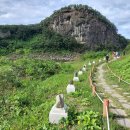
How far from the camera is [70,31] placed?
8306cm

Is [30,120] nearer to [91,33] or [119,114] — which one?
[119,114]

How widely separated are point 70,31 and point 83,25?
10.6ft

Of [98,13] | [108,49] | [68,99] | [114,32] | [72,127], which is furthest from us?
[114,32]

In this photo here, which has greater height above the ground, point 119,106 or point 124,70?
point 124,70

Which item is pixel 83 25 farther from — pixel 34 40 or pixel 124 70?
pixel 124 70

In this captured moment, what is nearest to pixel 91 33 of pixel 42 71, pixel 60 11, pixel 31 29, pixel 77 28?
pixel 77 28

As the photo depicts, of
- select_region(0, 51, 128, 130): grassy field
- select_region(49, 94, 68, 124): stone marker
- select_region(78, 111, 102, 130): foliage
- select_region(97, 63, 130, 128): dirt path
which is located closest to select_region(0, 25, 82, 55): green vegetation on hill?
select_region(0, 51, 128, 130): grassy field

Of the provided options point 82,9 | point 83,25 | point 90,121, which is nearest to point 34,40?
point 83,25

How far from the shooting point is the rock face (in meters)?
82.2

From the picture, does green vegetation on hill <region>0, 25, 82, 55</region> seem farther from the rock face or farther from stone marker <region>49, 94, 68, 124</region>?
stone marker <region>49, 94, 68, 124</region>

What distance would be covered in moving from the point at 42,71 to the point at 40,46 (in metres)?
42.3

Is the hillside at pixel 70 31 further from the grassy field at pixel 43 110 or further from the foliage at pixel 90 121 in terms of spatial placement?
the foliage at pixel 90 121

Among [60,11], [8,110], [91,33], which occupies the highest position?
[60,11]

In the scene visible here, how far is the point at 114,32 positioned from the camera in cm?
9175
